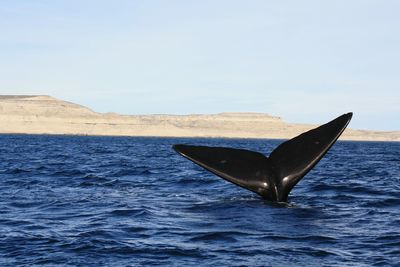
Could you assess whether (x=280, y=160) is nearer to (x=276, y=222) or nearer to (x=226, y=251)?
(x=276, y=222)

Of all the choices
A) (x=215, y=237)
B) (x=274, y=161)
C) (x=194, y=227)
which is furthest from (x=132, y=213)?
(x=215, y=237)

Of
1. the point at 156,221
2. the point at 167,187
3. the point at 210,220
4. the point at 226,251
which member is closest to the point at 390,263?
the point at 226,251

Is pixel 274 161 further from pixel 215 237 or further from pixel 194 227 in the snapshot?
pixel 215 237

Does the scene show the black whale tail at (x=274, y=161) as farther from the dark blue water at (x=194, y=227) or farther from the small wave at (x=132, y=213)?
the small wave at (x=132, y=213)

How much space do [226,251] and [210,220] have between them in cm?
271

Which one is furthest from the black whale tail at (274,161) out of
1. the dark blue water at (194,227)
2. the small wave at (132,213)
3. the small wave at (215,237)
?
the small wave at (215,237)

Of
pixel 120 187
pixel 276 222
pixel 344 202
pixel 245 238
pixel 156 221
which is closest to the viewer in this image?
pixel 245 238

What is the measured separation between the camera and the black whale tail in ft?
42.0

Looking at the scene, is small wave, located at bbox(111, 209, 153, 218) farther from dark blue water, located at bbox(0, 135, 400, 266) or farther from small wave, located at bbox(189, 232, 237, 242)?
small wave, located at bbox(189, 232, 237, 242)

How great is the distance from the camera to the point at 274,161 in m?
13.0

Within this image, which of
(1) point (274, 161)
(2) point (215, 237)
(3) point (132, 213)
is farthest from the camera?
(3) point (132, 213)

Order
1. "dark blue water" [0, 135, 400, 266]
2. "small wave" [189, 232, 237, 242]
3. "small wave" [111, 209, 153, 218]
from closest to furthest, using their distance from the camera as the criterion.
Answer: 1. "dark blue water" [0, 135, 400, 266]
2. "small wave" [189, 232, 237, 242]
3. "small wave" [111, 209, 153, 218]

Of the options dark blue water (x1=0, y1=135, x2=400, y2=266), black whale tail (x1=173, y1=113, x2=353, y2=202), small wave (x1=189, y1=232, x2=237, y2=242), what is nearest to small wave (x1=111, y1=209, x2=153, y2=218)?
dark blue water (x1=0, y1=135, x2=400, y2=266)

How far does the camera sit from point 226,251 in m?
9.24
